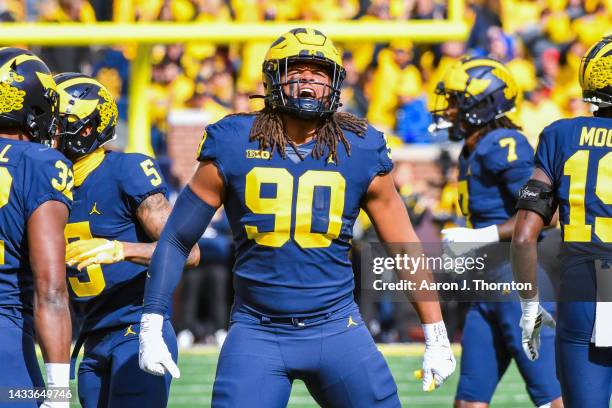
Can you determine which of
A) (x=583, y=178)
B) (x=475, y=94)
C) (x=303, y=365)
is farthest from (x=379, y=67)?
(x=303, y=365)

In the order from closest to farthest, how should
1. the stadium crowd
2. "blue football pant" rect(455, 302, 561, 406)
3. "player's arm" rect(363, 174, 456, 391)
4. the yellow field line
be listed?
"player's arm" rect(363, 174, 456, 391) → "blue football pant" rect(455, 302, 561, 406) → the yellow field line → the stadium crowd

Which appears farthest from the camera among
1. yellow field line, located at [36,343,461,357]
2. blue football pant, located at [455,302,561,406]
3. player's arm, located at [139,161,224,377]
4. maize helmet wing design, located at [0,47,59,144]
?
yellow field line, located at [36,343,461,357]

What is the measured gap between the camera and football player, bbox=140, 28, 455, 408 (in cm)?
381

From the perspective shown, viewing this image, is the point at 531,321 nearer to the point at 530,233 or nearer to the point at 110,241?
the point at 530,233

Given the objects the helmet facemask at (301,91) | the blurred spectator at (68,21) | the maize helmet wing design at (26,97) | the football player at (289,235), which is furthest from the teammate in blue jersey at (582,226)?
the blurred spectator at (68,21)

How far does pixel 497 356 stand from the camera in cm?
571

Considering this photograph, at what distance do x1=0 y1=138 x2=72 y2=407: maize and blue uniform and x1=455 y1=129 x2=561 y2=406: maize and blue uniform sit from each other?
264 cm

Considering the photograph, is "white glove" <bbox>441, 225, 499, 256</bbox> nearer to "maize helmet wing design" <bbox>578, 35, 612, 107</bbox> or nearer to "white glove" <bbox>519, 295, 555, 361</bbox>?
"white glove" <bbox>519, 295, 555, 361</bbox>

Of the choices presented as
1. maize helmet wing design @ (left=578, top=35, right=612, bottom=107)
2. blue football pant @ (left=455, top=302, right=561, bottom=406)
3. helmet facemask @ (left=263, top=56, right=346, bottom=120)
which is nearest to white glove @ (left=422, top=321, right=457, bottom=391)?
helmet facemask @ (left=263, top=56, right=346, bottom=120)

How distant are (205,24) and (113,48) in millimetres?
2674

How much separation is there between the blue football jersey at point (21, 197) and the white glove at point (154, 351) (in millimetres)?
386

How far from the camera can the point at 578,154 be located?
4.23 m

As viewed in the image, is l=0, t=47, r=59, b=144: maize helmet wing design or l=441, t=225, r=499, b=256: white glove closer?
l=0, t=47, r=59, b=144: maize helmet wing design

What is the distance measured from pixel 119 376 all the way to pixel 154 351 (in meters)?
0.58
